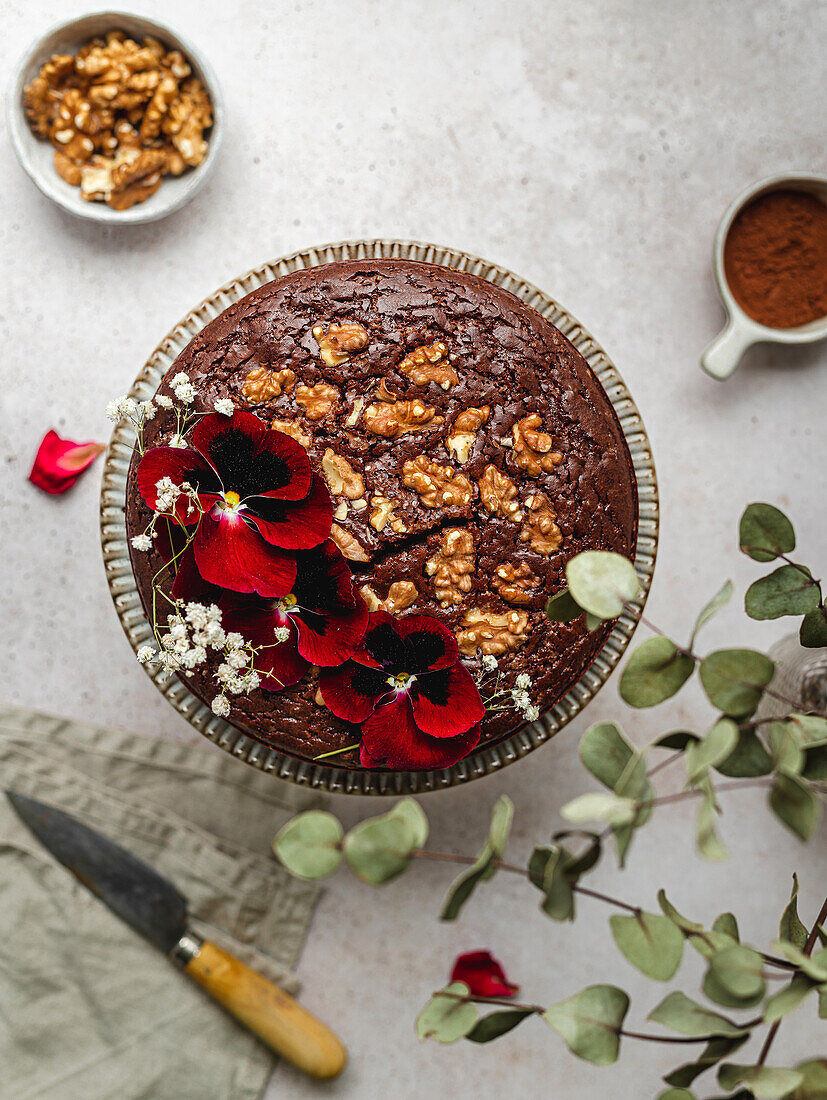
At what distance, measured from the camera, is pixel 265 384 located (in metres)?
A: 1.08

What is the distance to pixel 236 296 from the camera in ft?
4.07

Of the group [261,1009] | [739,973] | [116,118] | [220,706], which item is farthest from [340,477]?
[261,1009]

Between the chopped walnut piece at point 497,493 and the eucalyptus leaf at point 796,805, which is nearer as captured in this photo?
the eucalyptus leaf at point 796,805

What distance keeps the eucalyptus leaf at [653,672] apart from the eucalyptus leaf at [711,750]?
10 cm

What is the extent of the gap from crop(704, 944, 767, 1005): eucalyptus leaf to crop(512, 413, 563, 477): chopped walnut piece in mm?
536

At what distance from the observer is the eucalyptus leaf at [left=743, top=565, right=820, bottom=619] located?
94 centimetres

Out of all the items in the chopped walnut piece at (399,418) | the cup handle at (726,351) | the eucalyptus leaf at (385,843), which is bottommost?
the eucalyptus leaf at (385,843)

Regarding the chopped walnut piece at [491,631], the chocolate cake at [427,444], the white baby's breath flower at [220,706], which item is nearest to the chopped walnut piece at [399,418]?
the chocolate cake at [427,444]

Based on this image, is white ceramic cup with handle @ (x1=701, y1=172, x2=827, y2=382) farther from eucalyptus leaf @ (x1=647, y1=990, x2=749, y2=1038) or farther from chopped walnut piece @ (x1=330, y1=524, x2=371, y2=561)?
eucalyptus leaf @ (x1=647, y1=990, x2=749, y2=1038)

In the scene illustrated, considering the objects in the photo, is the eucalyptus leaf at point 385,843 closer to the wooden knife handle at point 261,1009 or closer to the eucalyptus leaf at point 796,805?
the eucalyptus leaf at point 796,805

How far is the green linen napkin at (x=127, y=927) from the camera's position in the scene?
1435 millimetres

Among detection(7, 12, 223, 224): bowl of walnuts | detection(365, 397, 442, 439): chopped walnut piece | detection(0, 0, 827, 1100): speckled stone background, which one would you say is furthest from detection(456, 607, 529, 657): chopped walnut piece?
detection(7, 12, 223, 224): bowl of walnuts

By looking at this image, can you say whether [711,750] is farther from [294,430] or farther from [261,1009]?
[261,1009]

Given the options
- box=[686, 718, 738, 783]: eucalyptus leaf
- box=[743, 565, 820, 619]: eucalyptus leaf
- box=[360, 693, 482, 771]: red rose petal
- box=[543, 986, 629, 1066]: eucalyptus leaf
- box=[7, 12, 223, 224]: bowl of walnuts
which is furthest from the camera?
box=[7, 12, 223, 224]: bowl of walnuts
